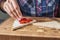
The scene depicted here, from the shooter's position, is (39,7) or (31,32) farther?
(39,7)

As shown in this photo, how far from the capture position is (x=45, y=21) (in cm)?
74

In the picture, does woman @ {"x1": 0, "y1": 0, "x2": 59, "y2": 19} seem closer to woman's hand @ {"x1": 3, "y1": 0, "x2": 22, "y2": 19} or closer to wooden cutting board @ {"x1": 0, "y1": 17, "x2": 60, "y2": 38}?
woman's hand @ {"x1": 3, "y1": 0, "x2": 22, "y2": 19}

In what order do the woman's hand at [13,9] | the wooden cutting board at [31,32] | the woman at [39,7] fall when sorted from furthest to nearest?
the woman at [39,7], the woman's hand at [13,9], the wooden cutting board at [31,32]

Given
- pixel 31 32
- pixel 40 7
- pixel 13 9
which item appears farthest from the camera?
pixel 40 7

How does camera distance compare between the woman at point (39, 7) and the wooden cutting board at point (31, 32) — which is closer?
the wooden cutting board at point (31, 32)

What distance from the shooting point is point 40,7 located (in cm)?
90

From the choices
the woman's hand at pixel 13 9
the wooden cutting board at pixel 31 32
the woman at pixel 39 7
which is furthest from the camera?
the woman at pixel 39 7

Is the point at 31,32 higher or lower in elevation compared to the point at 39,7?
lower

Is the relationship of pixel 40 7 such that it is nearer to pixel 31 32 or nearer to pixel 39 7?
pixel 39 7

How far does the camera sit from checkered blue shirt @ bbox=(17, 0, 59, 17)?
889 mm

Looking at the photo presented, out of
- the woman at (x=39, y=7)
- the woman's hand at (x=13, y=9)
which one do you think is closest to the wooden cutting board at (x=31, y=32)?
the woman's hand at (x=13, y=9)

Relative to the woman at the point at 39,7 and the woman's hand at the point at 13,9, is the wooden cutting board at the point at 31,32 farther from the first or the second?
the woman at the point at 39,7

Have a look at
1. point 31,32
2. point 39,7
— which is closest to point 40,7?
point 39,7

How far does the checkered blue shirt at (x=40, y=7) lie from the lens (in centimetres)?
89
